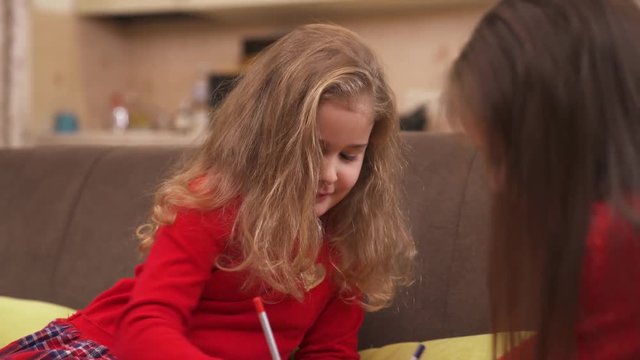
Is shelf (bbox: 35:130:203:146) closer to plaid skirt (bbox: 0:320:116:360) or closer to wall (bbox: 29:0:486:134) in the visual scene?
wall (bbox: 29:0:486:134)

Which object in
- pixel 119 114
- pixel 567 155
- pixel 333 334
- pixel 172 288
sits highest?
pixel 567 155

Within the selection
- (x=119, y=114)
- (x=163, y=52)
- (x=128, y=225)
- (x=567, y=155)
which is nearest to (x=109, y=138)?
(x=119, y=114)

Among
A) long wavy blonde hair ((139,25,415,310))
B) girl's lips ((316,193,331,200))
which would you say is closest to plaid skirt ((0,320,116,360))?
long wavy blonde hair ((139,25,415,310))

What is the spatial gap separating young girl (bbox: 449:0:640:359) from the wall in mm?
2307

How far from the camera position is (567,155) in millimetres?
624

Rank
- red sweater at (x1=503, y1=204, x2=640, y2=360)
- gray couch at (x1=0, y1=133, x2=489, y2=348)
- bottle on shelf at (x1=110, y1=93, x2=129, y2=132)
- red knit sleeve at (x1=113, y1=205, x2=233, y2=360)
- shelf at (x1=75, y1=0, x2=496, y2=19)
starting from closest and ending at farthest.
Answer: red sweater at (x1=503, y1=204, x2=640, y2=360) < red knit sleeve at (x1=113, y1=205, x2=233, y2=360) < gray couch at (x1=0, y1=133, x2=489, y2=348) < shelf at (x1=75, y1=0, x2=496, y2=19) < bottle on shelf at (x1=110, y1=93, x2=129, y2=132)

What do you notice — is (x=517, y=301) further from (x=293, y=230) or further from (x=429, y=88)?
(x=429, y=88)

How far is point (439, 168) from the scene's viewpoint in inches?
54.0

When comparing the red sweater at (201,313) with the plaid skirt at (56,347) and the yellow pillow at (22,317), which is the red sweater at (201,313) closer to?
the plaid skirt at (56,347)

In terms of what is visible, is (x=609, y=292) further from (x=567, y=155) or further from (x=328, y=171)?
(x=328, y=171)

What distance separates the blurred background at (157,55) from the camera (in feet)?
9.53

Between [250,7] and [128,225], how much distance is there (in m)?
1.77

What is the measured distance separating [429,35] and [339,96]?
7.42 ft

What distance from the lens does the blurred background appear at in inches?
114
